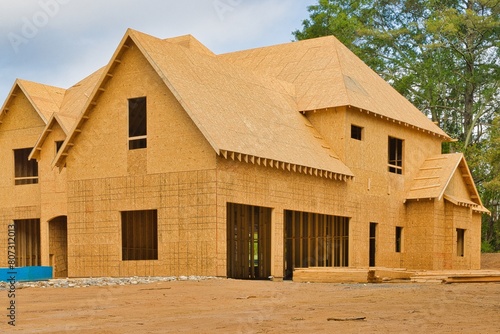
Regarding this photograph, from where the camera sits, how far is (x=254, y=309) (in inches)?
613

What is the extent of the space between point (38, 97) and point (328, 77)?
12.0 meters

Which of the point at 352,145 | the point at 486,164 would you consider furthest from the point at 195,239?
the point at 486,164

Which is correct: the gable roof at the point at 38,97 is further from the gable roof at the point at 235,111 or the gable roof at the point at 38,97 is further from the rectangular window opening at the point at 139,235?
the rectangular window opening at the point at 139,235

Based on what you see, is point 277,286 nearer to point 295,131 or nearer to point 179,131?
point 179,131

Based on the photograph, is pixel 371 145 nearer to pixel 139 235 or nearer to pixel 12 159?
pixel 139 235

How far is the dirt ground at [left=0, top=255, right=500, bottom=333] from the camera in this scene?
498 inches

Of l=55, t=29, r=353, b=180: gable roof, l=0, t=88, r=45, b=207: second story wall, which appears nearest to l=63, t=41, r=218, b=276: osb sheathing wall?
l=55, t=29, r=353, b=180: gable roof

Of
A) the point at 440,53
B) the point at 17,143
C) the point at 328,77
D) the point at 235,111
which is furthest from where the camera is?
the point at 440,53

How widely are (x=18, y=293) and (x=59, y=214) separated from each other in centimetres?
1240

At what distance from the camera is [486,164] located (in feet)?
173

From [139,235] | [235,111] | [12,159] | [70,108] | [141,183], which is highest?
[70,108]

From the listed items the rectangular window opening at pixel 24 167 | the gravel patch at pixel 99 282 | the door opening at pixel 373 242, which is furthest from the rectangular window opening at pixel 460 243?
the rectangular window opening at pixel 24 167

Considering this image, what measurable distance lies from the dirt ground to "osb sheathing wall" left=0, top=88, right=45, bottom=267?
13.2 m

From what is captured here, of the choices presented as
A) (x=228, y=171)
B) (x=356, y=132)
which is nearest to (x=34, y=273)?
(x=228, y=171)
